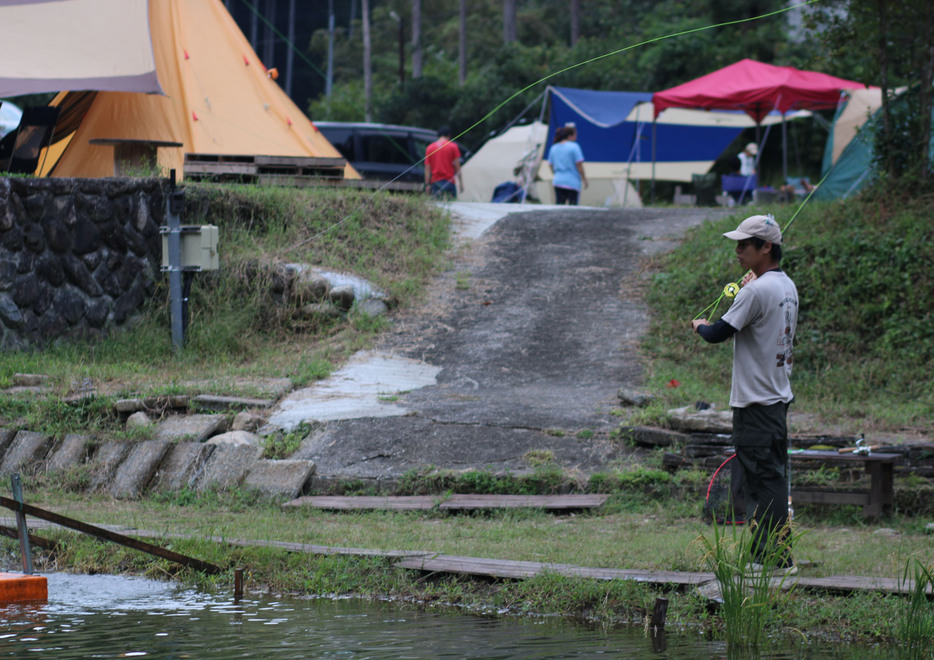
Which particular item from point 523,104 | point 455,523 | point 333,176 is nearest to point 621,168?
point 523,104

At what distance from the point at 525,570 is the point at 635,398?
4.46m

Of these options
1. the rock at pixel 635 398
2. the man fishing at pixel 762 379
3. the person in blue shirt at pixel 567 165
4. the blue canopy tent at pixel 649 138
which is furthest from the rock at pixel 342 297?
the blue canopy tent at pixel 649 138

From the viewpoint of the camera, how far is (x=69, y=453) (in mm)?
9266

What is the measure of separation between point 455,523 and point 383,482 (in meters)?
1.11

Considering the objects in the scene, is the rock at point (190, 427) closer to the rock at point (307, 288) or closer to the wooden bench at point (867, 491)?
the rock at point (307, 288)

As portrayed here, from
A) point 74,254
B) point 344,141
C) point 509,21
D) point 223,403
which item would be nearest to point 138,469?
point 223,403

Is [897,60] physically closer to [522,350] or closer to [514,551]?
[522,350]

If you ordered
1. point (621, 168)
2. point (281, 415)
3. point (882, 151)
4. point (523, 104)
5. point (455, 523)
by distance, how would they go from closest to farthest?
1. point (455, 523)
2. point (281, 415)
3. point (882, 151)
4. point (621, 168)
5. point (523, 104)

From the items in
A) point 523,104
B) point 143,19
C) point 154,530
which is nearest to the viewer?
point 154,530

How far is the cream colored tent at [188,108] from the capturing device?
15.2 metres

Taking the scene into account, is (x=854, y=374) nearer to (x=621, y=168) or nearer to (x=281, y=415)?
(x=281, y=415)

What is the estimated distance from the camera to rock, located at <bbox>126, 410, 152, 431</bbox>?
9727 mm

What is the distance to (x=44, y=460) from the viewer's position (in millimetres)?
9266

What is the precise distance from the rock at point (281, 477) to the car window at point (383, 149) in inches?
549
